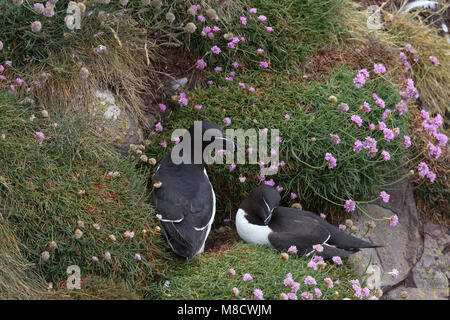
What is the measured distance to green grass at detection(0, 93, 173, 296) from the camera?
384 cm

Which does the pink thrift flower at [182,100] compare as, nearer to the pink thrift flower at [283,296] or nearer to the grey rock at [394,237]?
Result: the grey rock at [394,237]

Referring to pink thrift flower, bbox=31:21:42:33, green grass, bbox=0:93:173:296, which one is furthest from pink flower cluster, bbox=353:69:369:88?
pink thrift flower, bbox=31:21:42:33

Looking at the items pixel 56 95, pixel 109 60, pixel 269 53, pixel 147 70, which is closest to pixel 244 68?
pixel 269 53

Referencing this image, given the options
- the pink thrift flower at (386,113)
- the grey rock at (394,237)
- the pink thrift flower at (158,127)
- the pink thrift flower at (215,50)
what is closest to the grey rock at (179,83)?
the pink thrift flower at (215,50)

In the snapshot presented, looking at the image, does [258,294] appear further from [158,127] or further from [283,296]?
[158,127]

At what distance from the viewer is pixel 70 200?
13.1 ft

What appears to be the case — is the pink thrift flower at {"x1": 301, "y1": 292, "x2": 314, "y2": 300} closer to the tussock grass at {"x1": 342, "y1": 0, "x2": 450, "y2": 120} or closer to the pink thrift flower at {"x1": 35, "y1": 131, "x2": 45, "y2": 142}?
the pink thrift flower at {"x1": 35, "y1": 131, "x2": 45, "y2": 142}

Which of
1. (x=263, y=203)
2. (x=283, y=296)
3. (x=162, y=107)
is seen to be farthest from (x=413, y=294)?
(x=162, y=107)

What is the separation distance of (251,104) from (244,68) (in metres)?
0.45

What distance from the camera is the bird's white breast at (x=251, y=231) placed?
14.4 feet

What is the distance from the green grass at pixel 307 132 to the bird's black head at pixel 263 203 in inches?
15.6

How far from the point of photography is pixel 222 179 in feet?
16.0

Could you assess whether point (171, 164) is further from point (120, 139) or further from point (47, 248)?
point (47, 248)

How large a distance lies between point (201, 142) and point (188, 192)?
418mm
